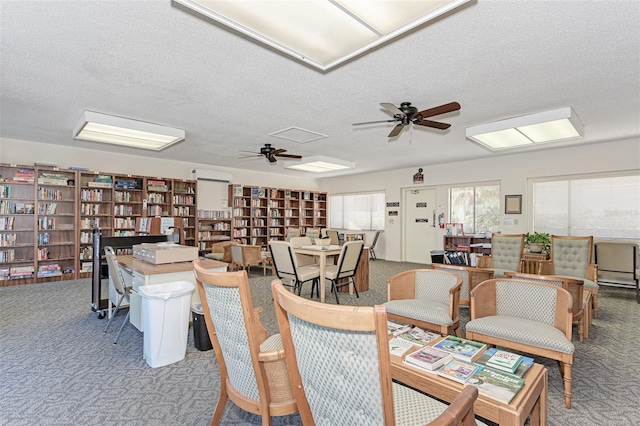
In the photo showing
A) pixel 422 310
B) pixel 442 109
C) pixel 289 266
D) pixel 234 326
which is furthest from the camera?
pixel 289 266

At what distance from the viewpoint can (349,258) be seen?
4578 millimetres

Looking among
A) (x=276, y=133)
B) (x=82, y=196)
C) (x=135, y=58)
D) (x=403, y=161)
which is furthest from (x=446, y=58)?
(x=82, y=196)

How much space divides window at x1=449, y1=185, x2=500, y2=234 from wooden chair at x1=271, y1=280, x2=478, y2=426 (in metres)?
7.22

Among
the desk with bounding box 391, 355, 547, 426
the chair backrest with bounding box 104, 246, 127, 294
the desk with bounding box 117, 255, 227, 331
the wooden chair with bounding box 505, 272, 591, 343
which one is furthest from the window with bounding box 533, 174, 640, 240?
the chair backrest with bounding box 104, 246, 127, 294

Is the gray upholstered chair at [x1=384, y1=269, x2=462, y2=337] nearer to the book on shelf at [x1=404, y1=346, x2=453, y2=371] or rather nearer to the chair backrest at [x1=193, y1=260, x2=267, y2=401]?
the book on shelf at [x1=404, y1=346, x2=453, y2=371]

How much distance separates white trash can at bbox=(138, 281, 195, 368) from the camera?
103 inches

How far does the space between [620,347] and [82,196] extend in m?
8.48

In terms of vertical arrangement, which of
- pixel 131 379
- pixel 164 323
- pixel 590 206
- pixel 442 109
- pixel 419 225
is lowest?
pixel 131 379

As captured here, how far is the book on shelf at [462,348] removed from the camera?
1.84 m

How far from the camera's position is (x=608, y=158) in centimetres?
590

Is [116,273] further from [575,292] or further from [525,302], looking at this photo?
[575,292]


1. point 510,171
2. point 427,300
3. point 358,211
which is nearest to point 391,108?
point 427,300

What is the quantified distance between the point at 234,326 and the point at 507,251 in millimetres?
4723

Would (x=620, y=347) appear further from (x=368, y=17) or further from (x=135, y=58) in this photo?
(x=135, y=58)
